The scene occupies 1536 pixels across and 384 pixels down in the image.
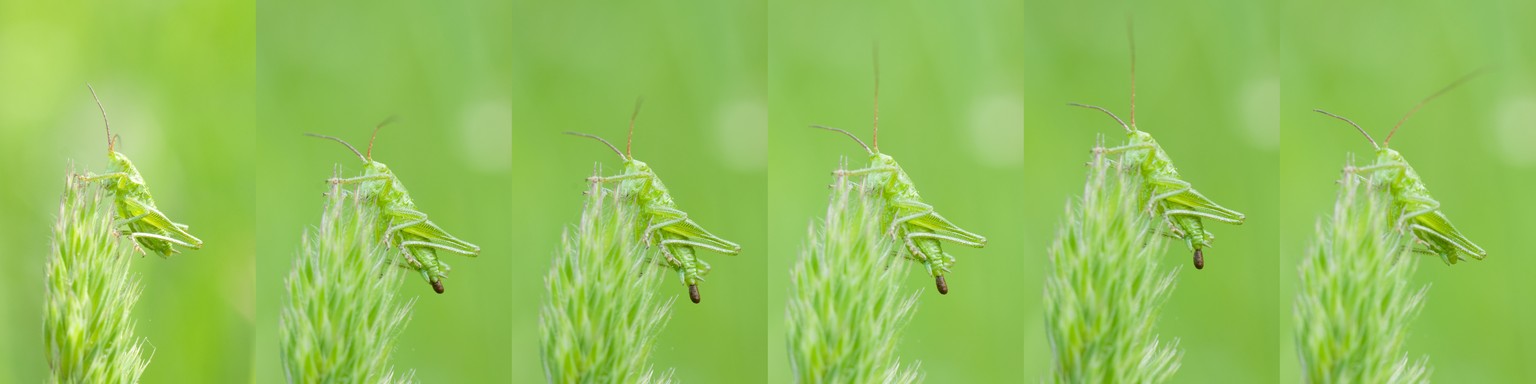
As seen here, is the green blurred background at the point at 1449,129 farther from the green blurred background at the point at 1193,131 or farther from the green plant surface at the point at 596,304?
the green plant surface at the point at 596,304

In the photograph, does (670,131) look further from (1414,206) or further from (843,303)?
(1414,206)

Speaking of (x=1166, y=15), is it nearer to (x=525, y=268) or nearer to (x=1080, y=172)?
(x=1080, y=172)

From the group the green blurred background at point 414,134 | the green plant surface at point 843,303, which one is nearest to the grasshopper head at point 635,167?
the green blurred background at point 414,134

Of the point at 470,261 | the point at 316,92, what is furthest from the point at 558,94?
the point at 316,92

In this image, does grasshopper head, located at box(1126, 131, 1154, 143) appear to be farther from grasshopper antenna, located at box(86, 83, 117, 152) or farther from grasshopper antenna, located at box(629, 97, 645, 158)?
grasshopper antenna, located at box(86, 83, 117, 152)

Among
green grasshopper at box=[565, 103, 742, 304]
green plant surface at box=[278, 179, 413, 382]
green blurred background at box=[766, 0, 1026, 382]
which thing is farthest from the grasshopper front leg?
green plant surface at box=[278, 179, 413, 382]
